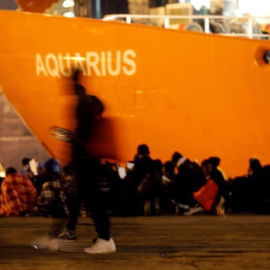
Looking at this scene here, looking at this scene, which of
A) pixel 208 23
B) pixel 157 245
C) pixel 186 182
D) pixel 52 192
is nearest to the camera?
pixel 157 245

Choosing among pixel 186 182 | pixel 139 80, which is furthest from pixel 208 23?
pixel 186 182

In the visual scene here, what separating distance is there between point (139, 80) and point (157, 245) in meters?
4.37

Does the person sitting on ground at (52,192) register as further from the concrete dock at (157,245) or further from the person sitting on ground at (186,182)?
the person sitting on ground at (186,182)

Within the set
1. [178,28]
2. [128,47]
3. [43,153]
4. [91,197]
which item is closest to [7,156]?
[43,153]

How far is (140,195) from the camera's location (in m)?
10.6

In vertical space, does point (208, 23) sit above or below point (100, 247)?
above

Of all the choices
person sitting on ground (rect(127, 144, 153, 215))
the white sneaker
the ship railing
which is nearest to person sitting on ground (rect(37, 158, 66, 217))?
person sitting on ground (rect(127, 144, 153, 215))

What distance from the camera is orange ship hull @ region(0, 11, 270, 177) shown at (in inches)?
448

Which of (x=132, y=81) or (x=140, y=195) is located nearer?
(x=140, y=195)

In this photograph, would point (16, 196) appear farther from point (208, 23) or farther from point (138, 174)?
point (208, 23)

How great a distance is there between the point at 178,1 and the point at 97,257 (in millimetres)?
5903

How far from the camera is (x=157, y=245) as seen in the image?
750 centimetres

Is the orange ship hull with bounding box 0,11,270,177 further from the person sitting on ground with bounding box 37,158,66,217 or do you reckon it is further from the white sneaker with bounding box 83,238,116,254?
the white sneaker with bounding box 83,238,116,254

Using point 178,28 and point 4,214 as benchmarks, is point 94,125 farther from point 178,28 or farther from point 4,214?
point 178,28
